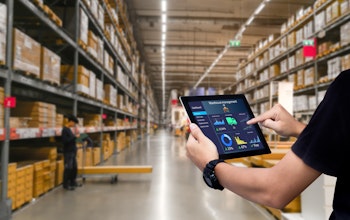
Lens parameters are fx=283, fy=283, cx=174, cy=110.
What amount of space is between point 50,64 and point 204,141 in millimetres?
3999

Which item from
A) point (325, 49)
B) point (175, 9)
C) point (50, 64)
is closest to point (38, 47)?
point (50, 64)

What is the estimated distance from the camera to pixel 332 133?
69 centimetres

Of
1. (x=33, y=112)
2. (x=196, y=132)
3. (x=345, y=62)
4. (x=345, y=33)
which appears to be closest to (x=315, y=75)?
(x=345, y=62)

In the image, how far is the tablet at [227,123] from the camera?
1.07 metres

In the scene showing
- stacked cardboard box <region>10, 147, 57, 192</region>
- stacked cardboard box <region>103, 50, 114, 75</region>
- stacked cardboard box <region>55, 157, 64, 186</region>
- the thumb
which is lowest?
stacked cardboard box <region>55, 157, 64, 186</region>

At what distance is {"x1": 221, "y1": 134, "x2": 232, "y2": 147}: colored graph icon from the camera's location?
3.52ft

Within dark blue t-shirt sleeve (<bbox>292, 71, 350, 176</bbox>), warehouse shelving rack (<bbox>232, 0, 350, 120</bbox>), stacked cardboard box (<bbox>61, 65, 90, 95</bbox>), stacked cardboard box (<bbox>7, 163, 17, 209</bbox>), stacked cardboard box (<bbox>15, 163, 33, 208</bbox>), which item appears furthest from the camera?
warehouse shelving rack (<bbox>232, 0, 350, 120</bbox>)

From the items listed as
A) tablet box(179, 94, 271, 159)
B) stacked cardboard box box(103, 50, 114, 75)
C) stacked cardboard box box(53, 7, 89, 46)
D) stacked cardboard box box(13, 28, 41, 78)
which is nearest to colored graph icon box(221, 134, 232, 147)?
tablet box(179, 94, 271, 159)

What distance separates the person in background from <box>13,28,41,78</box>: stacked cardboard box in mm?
3244

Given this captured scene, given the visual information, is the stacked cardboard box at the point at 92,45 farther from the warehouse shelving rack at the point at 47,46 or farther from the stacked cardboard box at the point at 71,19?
the stacked cardboard box at the point at 71,19

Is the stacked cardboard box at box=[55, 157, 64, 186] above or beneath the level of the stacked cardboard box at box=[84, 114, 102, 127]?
beneath

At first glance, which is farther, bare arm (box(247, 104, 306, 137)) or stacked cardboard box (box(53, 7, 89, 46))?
stacked cardboard box (box(53, 7, 89, 46))

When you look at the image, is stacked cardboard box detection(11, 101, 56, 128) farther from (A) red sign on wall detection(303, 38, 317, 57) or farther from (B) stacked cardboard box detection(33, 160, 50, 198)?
(A) red sign on wall detection(303, 38, 317, 57)

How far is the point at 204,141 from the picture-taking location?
999 millimetres
